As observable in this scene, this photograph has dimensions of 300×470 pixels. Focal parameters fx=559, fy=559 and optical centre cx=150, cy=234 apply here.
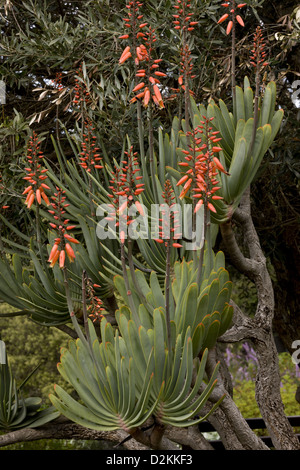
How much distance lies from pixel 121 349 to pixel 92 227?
3.21 feet

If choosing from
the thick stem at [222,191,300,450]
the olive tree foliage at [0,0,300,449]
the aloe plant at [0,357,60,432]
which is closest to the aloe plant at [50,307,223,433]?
the olive tree foliage at [0,0,300,449]

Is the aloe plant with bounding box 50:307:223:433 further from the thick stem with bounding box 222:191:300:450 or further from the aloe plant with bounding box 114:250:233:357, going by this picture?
the thick stem with bounding box 222:191:300:450

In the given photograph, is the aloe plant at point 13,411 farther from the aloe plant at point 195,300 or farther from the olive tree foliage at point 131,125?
the aloe plant at point 195,300

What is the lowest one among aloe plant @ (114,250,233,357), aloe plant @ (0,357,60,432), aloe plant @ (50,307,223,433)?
aloe plant @ (0,357,60,432)

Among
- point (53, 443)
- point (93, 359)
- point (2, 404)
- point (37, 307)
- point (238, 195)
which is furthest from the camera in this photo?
point (53, 443)

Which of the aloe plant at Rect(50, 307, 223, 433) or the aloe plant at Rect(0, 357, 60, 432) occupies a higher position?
the aloe plant at Rect(50, 307, 223, 433)

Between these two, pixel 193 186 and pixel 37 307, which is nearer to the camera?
pixel 193 186

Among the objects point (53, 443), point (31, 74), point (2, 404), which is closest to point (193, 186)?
point (2, 404)

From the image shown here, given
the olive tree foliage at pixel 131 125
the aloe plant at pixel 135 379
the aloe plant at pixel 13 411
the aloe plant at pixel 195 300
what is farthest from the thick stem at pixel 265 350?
the aloe plant at pixel 13 411

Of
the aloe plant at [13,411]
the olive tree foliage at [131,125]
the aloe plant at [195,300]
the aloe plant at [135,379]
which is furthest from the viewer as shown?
the aloe plant at [13,411]

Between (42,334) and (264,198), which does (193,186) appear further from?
(42,334)

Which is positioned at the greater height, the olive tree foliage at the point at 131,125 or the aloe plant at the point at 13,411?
the olive tree foliage at the point at 131,125

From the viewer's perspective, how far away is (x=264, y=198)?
526cm

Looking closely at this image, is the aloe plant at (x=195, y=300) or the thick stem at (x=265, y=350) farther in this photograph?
the thick stem at (x=265, y=350)
